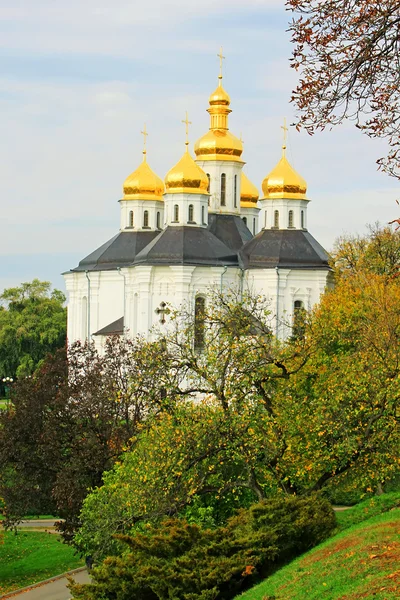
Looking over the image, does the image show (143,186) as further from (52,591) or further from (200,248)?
(52,591)

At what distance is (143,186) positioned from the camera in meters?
61.4

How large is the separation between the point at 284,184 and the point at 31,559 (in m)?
29.7

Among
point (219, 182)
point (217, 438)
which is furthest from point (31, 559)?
point (219, 182)

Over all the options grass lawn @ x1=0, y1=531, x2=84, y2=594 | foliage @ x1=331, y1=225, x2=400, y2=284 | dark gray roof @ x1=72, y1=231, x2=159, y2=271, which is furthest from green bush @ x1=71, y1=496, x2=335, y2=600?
dark gray roof @ x1=72, y1=231, x2=159, y2=271

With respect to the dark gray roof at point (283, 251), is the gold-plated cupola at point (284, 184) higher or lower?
higher

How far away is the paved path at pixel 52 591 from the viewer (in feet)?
80.5

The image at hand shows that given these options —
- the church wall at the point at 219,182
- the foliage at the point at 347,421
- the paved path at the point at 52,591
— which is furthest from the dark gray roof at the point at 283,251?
the foliage at the point at 347,421

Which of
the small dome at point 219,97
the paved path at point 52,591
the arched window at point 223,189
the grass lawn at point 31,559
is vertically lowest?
the grass lawn at point 31,559

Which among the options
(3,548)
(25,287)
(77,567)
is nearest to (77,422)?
(77,567)

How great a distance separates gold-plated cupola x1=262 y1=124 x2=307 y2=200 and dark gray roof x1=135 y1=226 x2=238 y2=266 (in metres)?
3.86

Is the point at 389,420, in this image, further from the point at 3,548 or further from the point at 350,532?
the point at 3,548

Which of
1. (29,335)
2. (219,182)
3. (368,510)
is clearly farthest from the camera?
(29,335)

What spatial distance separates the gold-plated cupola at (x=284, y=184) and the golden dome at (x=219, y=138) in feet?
11.8

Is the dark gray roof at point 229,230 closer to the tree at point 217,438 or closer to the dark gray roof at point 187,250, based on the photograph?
the dark gray roof at point 187,250
